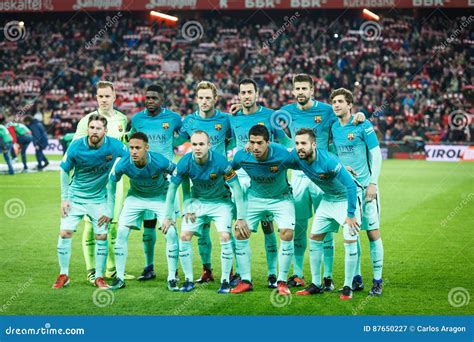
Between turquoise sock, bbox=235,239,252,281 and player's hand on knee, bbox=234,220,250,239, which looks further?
turquoise sock, bbox=235,239,252,281

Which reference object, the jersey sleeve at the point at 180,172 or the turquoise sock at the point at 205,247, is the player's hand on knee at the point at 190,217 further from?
the turquoise sock at the point at 205,247

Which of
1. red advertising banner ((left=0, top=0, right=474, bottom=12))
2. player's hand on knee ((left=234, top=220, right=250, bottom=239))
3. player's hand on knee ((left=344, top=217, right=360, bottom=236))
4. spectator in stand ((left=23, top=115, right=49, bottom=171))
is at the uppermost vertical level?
red advertising banner ((left=0, top=0, right=474, bottom=12))

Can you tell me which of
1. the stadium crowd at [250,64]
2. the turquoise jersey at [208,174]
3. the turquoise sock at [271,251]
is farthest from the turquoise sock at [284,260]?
the stadium crowd at [250,64]

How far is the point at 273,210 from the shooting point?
741 centimetres

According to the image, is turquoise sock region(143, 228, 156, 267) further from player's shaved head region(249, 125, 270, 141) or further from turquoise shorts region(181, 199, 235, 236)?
player's shaved head region(249, 125, 270, 141)

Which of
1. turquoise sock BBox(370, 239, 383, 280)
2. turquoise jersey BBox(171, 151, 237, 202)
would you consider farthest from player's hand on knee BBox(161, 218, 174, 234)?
turquoise sock BBox(370, 239, 383, 280)

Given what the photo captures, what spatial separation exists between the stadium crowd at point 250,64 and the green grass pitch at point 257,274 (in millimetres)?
13640

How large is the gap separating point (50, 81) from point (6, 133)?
12442 mm

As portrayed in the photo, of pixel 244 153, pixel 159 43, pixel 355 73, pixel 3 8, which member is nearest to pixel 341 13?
pixel 355 73

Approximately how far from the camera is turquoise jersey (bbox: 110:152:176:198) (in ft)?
24.5

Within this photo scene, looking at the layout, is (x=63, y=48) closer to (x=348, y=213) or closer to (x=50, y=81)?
(x=50, y=81)

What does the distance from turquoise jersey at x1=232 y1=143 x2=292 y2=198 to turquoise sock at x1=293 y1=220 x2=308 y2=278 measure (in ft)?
1.75

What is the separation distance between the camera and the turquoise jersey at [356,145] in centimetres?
750

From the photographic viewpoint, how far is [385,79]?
96.4 feet
